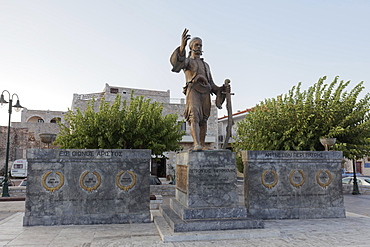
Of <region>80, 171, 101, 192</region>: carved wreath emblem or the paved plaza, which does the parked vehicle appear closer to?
the paved plaza

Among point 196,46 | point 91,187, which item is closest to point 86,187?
point 91,187

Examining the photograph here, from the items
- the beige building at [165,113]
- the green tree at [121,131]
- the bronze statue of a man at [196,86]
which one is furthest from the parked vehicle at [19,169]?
the bronze statue of a man at [196,86]

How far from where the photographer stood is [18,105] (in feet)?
46.6

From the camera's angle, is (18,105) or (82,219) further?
(18,105)

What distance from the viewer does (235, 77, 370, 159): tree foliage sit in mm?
14047

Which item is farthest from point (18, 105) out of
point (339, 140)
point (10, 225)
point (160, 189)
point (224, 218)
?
point (339, 140)

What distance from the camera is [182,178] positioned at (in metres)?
6.87

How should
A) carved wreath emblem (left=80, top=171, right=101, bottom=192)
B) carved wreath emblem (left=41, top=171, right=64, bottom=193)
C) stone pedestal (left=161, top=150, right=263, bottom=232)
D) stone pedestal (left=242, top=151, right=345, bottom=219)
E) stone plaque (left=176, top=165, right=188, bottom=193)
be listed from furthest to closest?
1. stone pedestal (left=242, top=151, right=345, bottom=219)
2. carved wreath emblem (left=80, top=171, right=101, bottom=192)
3. carved wreath emblem (left=41, top=171, right=64, bottom=193)
4. stone plaque (left=176, top=165, right=188, bottom=193)
5. stone pedestal (left=161, top=150, right=263, bottom=232)

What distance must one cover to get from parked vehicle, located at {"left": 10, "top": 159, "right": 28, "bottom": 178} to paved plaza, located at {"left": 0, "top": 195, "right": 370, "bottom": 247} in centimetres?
2365

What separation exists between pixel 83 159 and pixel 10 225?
2213 millimetres

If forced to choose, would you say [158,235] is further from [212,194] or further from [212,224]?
[212,194]

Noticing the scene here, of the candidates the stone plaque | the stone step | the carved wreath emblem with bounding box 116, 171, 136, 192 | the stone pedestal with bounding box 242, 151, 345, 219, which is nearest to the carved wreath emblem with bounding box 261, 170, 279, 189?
the stone pedestal with bounding box 242, 151, 345, 219

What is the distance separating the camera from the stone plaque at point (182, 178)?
21.1ft

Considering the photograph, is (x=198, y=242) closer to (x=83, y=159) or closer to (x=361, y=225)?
(x=83, y=159)
